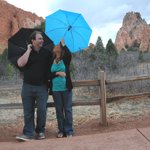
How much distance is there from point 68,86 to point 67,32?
883 mm

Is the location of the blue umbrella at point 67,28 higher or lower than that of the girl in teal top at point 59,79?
higher

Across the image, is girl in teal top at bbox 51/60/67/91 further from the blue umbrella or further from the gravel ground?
the gravel ground

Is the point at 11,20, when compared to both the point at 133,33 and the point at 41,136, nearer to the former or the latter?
the point at 133,33

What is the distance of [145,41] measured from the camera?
54344 mm

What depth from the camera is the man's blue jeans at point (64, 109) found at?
6613 mm

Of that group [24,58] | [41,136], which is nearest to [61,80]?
[24,58]

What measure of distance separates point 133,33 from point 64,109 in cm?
6357

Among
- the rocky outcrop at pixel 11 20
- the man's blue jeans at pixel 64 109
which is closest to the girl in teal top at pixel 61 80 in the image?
the man's blue jeans at pixel 64 109

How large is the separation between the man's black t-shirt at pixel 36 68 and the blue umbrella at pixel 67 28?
1.08 feet

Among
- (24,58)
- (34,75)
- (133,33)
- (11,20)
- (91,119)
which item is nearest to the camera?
(24,58)

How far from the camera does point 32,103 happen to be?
6.50 metres

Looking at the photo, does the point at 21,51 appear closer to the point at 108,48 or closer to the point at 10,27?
the point at 108,48

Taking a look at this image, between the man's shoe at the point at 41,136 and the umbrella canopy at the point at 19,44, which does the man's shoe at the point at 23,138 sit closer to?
the man's shoe at the point at 41,136

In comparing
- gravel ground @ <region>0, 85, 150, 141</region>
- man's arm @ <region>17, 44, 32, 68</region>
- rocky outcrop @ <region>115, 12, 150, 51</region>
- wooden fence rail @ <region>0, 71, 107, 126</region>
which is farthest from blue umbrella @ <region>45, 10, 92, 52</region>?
rocky outcrop @ <region>115, 12, 150, 51</region>
